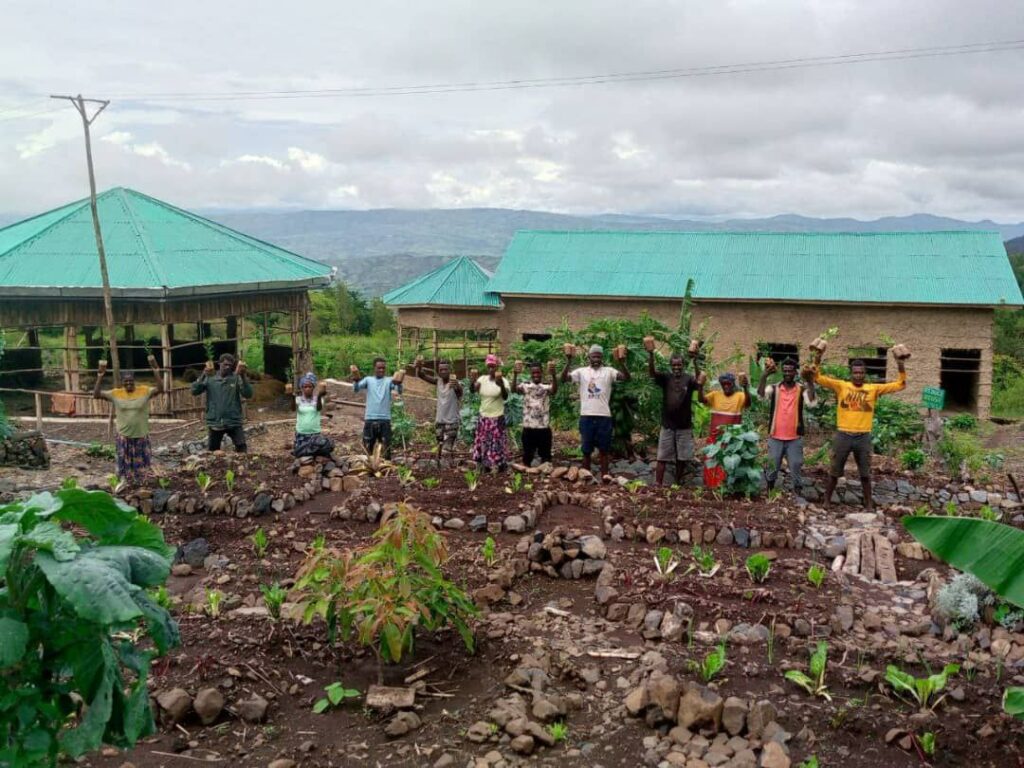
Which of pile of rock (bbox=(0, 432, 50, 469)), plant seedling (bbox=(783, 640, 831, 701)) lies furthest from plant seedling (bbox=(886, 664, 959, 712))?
pile of rock (bbox=(0, 432, 50, 469))

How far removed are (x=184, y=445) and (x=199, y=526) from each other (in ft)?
19.0

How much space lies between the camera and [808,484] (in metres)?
10.2

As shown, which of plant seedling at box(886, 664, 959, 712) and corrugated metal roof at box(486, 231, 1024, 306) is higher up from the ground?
corrugated metal roof at box(486, 231, 1024, 306)

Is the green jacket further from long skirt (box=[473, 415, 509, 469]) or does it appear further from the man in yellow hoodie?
the man in yellow hoodie

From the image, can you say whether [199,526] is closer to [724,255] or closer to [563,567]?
[563,567]

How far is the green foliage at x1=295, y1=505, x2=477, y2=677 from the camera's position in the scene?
17.1 ft

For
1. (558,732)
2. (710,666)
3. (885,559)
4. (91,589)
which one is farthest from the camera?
(885,559)

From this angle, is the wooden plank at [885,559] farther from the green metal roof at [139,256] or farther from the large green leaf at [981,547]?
the green metal roof at [139,256]

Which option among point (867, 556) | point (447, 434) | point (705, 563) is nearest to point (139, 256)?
point (447, 434)

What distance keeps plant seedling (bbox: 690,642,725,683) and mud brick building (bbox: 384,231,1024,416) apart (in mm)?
13627

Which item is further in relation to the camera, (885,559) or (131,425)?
(131,425)

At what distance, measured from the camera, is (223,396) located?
11.2 meters

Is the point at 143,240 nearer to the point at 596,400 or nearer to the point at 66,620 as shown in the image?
the point at 596,400

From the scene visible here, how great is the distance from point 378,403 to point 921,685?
702 cm
